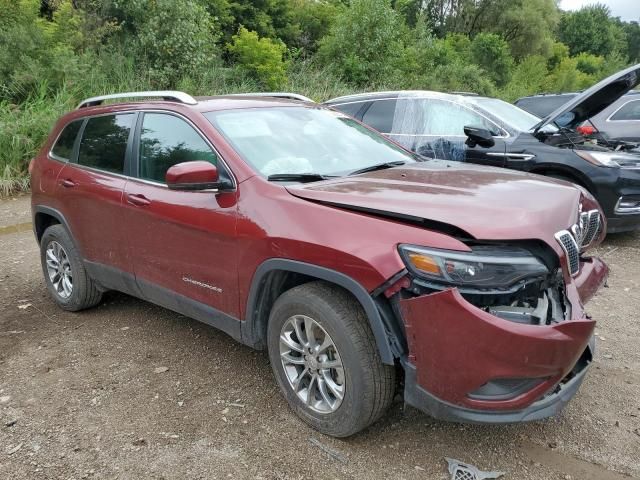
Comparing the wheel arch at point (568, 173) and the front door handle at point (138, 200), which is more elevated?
the front door handle at point (138, 200)

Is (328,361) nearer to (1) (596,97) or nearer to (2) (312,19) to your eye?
(1) (596,97)

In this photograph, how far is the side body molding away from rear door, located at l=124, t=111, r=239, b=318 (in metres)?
0.13

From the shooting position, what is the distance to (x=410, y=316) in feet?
7.51

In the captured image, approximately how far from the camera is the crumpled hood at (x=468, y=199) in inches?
92.7

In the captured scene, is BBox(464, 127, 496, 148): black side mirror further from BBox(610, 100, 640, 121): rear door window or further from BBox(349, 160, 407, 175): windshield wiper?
BBox(610, 100, 640, 121): rear door window

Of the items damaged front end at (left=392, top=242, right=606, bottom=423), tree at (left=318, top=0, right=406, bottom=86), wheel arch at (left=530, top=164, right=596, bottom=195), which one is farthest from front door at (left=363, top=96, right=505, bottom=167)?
tree at (left=318, top=0, right=406, bottom=86)

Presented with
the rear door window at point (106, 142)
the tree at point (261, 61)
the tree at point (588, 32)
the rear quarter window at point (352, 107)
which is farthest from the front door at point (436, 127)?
the tree at point (588, 32)

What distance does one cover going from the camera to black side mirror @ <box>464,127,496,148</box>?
611cm

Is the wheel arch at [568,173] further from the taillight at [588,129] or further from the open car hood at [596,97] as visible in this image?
the taillight at [588,129]

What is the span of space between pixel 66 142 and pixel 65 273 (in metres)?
1.11

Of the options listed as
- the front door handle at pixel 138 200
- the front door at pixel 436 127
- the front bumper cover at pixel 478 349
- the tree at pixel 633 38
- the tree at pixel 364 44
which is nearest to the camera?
the front bumper cover at pixel 478 349

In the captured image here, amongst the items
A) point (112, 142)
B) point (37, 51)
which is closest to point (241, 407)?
point (112, 142)

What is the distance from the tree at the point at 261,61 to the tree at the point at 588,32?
1884 inches

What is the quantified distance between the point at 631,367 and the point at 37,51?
12.0 metres
